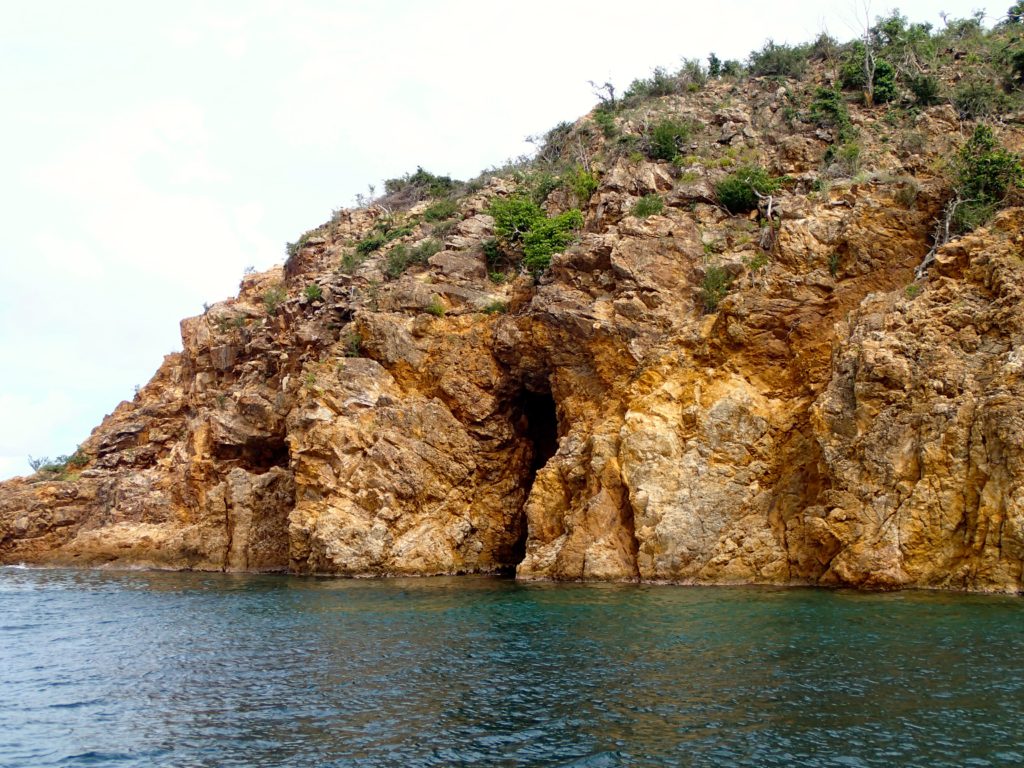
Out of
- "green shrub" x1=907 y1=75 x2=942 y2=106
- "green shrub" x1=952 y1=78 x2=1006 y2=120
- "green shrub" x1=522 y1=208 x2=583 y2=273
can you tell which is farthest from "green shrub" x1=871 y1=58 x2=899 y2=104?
"green shrub" x1=522 y1=208 x2=583 y2=273

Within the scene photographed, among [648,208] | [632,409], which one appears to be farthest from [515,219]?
[632,409]

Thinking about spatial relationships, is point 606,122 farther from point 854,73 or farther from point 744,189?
point 744,189

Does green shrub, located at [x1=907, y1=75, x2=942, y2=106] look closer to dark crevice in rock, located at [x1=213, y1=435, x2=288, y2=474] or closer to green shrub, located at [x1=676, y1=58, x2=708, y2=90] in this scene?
green shrub, located at [x1=676, y1=58, x2=708, y2=90]

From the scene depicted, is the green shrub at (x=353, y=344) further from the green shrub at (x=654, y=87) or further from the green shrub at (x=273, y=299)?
the green shrub at (x=654, y=87)

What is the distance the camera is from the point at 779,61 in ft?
144

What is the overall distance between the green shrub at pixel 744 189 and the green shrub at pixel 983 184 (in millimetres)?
7806

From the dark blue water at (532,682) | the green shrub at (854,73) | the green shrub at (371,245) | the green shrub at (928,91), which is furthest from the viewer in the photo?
the green shrub at (371,245)

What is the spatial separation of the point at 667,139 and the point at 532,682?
98.0ft

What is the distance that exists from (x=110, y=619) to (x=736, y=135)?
3183 centimetres

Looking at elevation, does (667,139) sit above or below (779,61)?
below

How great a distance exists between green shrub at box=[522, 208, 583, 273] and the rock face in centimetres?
97

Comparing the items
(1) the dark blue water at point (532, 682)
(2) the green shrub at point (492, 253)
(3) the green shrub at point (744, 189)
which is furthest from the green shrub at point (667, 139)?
(1) the dark blue water at point (532, 682)

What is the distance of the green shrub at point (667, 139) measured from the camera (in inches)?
1513

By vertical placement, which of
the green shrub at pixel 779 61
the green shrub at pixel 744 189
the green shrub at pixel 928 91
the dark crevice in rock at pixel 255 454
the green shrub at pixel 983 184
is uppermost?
the green shrub at pixel 779 61
